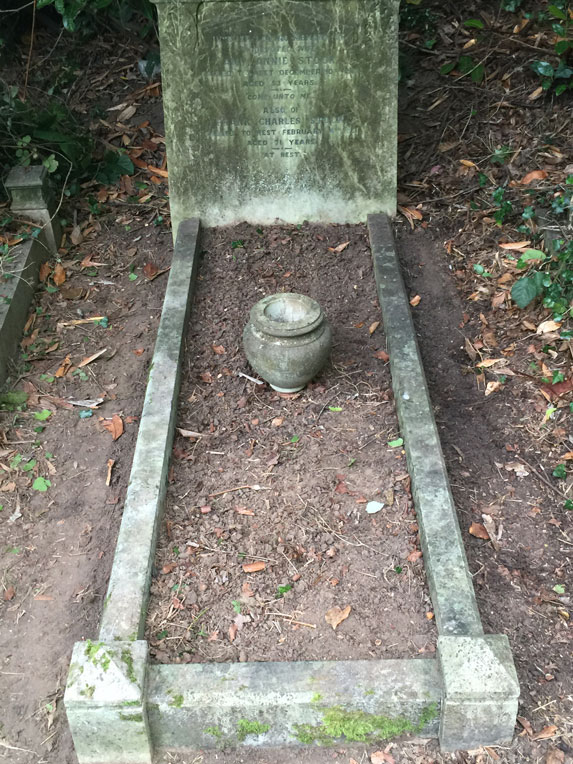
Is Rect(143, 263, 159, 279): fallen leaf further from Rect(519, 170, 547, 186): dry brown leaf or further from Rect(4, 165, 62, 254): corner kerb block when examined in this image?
Rect(519, 170, 547, 186): dry brown leaf

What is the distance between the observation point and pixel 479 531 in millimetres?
3672

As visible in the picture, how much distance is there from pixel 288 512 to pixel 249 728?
1057 mm

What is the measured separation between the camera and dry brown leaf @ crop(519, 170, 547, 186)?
579 cm

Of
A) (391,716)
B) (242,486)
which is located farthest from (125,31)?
(391,716)

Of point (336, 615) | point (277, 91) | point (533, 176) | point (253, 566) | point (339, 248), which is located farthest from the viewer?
point (533, 176)

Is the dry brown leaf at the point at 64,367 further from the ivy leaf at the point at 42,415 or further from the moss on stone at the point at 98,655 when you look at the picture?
the moss on stone at the point at 98,655

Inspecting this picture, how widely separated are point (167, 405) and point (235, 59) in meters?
2.60

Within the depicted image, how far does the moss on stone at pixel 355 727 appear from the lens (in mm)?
2820

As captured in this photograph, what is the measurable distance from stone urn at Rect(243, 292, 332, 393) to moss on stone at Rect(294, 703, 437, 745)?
5.87 feet

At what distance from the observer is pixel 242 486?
383cm

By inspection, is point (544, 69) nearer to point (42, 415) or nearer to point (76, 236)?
point (76, 236)

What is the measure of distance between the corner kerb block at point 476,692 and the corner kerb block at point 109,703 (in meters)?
1.08

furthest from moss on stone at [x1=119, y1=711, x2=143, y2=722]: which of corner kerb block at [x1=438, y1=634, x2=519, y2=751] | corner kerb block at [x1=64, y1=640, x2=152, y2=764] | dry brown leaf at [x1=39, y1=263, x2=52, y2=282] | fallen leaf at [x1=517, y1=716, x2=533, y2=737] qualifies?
dry brown leaf at [x1=39, y1=263, x2=52, y2=282]

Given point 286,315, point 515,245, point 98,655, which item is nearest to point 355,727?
point 98,655
